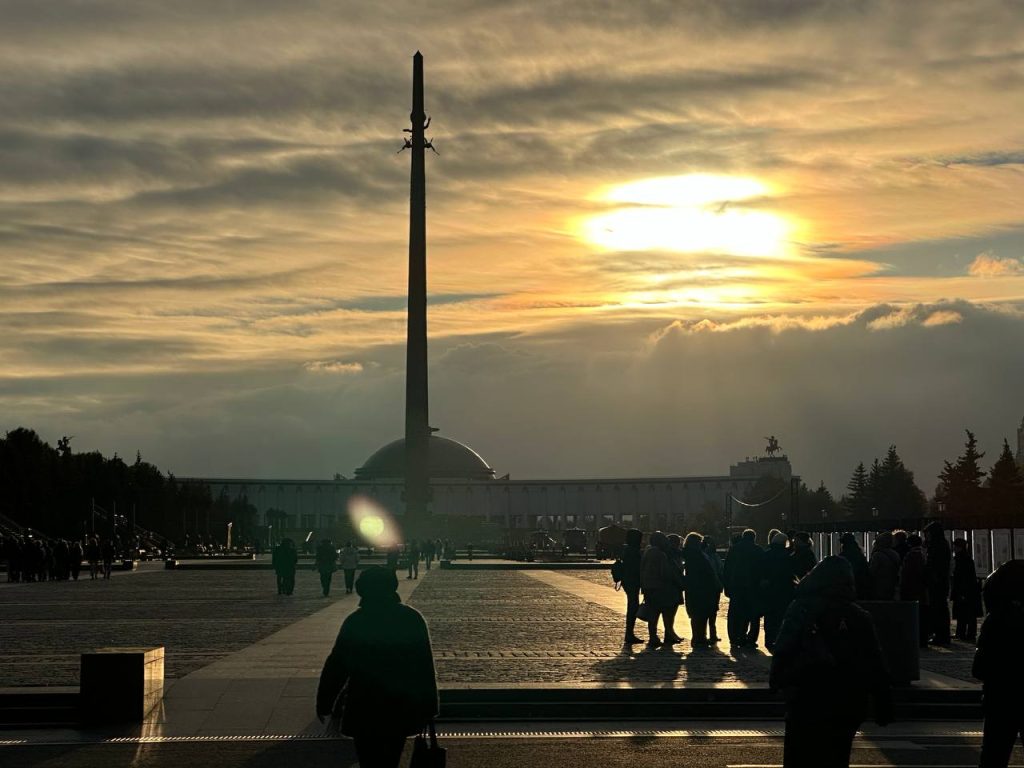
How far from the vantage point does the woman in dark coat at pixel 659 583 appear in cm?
2548

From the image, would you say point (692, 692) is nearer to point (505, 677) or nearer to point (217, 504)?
point (505, 677)

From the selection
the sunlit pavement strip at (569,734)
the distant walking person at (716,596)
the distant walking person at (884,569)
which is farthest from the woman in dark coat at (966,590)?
the sunlit pavement strip at (569,734)

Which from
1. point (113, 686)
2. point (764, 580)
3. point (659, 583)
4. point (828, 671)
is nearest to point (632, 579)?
point (659, 583)

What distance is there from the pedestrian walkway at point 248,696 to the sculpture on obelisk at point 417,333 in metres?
71.6

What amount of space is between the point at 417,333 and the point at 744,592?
71.6m

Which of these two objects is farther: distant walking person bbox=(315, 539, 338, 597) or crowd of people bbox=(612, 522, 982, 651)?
distant walking person bbox=(315, 539, 338, 597)

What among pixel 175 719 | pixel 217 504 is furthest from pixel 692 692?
pixel 217 504

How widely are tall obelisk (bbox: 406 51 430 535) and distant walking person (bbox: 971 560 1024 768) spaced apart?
8533cm

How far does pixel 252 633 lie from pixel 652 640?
7.43 m

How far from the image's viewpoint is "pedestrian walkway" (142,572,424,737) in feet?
53.0

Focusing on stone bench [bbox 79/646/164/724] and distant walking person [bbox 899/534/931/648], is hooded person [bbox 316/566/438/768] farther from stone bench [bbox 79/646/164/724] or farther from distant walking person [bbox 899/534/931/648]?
distant walking person [bbox 899/534/931/648]

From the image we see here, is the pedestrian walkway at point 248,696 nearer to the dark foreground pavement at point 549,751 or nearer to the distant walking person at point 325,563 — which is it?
the dark foreground pavement at point 549,751

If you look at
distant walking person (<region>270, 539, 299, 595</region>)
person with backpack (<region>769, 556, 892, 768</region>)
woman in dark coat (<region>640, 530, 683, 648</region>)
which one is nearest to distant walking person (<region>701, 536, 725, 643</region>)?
woman in dark coat (<region>640, 530, 683, 648</region>)

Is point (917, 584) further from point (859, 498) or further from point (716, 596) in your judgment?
point (859, 498)
